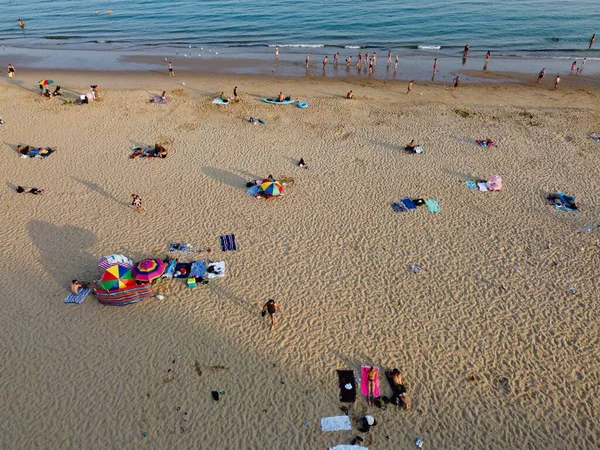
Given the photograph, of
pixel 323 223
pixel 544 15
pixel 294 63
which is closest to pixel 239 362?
pixel 323 223

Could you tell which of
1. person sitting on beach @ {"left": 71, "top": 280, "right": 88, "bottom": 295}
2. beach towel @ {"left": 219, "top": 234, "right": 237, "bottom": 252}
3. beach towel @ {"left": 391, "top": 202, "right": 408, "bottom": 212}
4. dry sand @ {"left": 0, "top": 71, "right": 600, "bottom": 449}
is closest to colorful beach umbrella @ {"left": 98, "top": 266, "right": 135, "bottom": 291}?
dry sand @ {"left": 0, "top": 71, "right": 600, "bottom": 449}

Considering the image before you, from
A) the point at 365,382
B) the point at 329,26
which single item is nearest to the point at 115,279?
the point at 365,382

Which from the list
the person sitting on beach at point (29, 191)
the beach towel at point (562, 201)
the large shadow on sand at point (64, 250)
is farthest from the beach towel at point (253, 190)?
the beach towel at point (562, 201)

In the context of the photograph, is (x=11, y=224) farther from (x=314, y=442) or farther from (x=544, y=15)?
(x=544, y=15)

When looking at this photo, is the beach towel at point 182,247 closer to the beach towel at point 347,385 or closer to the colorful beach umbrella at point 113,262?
the colorful beach umbrella at point 113,262

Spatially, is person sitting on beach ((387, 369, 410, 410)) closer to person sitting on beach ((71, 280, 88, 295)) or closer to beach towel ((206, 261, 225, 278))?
beach towel ((206, 261, 225, 278))

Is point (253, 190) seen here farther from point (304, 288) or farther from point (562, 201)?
point (562, 201)
